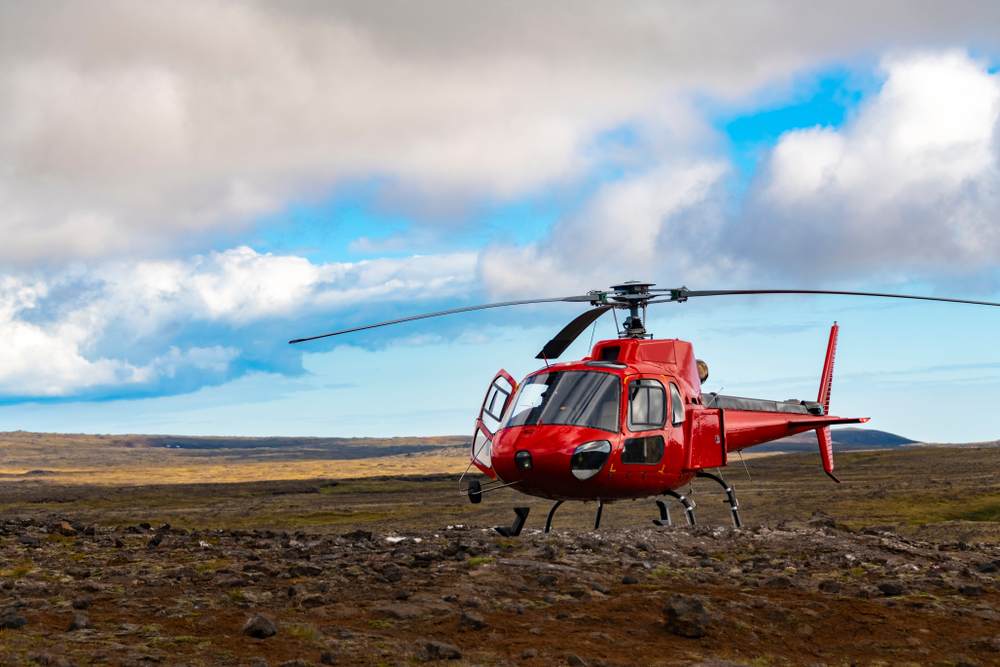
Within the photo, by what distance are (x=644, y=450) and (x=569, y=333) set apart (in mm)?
3908

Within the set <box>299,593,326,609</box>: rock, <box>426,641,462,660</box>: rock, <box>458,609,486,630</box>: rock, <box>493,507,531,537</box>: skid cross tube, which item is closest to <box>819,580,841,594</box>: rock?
<box>458,609,486,630</box>: rock

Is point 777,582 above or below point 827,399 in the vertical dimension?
below

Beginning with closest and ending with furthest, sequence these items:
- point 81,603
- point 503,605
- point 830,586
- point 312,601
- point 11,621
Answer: point 11,621 < point 81,603 < point 503,605 < point 312,601 < point 830,586

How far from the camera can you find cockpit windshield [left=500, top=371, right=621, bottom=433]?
604 inches

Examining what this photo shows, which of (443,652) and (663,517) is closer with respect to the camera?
(443,652)

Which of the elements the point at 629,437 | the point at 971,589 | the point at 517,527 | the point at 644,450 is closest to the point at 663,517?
the point at 517,527

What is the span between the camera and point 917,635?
927 cm

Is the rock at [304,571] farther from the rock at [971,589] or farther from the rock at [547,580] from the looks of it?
the rock at [971,589]

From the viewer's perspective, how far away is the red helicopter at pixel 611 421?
15062 millimetres

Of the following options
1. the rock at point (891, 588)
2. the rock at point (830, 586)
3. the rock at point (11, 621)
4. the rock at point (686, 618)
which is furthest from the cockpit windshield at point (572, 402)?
the rock at point (11, 621)

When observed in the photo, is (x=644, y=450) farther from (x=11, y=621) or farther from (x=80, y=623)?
(x=11, y=621)

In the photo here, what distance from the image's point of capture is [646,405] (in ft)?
53.0

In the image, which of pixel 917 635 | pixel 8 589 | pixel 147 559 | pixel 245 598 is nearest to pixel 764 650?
pixel 917 635

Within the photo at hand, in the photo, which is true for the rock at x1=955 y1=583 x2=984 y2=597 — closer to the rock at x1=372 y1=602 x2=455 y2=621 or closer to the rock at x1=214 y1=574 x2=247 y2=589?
the rock at x1=372 y1=602 x2=455 y2=621
